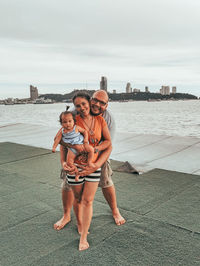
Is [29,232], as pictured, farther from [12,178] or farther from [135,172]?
[135,172]

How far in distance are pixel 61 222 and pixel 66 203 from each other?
0.25 meters

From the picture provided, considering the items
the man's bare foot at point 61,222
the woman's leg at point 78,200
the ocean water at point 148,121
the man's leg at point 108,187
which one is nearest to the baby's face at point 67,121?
the woman's leg at point 78,200

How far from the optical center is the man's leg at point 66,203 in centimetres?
293

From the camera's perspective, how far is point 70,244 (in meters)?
2.74

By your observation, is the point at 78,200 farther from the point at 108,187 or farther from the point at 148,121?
the point at 148,121

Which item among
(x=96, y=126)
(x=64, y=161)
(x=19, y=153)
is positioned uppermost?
(x=96, y=126)

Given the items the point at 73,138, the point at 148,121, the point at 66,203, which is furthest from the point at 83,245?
the point at 148,121

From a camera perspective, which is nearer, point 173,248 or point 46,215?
point 173,248

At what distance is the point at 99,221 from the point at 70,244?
57 cm

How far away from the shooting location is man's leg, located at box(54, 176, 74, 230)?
→ 115 inches

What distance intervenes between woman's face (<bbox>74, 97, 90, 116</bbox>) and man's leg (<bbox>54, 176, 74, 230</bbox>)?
2.78 feet

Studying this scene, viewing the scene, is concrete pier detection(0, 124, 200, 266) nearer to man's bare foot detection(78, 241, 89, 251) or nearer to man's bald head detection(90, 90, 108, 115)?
man's bare foot detection(78, 241, 89, 251)

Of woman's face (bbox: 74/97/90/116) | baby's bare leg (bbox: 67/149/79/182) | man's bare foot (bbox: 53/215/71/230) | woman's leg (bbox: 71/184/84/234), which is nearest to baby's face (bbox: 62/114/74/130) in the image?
woman's face (bbox: 74/97/90/116)

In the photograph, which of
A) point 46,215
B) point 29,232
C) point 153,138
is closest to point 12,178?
point 46,215
